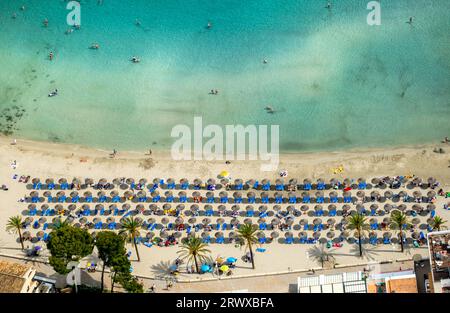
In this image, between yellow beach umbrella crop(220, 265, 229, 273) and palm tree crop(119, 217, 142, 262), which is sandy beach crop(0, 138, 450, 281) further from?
yellow beach umbrella crop(220, 265, 229, 273)

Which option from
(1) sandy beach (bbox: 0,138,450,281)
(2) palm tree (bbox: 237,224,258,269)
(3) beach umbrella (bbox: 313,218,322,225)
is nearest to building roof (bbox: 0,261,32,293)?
(1) sandy beach (bbox: 0,138,450,281)

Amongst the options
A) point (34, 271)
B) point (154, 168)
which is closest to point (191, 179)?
point (154, 168)

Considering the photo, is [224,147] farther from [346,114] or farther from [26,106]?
[26,106]

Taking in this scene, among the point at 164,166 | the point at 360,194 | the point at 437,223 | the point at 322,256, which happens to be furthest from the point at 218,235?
the point at 437,223

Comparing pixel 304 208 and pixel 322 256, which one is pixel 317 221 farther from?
pixel 322 256

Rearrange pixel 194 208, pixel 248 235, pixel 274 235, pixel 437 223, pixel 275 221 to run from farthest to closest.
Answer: pixel 194 208, pixel 275 221, pixel 274 235, pixel 437 223, pixel 248 235
